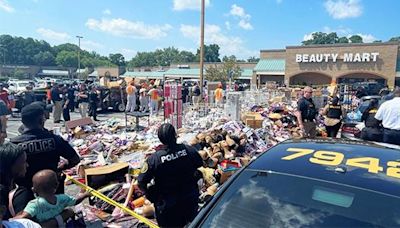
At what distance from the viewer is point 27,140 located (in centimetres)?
328

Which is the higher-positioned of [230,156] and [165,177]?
[165,177]

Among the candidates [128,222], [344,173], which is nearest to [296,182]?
[344,173]

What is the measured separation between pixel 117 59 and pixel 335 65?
125824 mm

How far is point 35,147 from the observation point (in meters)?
3.28

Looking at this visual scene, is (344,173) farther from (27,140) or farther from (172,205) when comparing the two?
(27,140)

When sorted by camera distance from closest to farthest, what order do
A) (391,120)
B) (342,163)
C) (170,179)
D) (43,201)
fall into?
(342,163), (43,201), (170,179), (391,120)

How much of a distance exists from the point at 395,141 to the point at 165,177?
4611 millimetres

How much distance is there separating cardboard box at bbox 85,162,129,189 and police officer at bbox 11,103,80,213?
2330mm

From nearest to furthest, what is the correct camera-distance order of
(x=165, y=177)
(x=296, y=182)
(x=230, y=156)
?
(x=296, y=182) → (x=165, y=177) → (x=230, y=156)

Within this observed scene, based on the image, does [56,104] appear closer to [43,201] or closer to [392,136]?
[43,201]

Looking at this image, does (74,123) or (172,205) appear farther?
(74,123)

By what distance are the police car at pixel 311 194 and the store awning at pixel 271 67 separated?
46.4m

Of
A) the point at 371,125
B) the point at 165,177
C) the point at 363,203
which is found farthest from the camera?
the point at 371,125

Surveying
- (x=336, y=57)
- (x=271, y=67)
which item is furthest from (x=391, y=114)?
(x=271, y=67)
